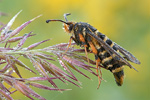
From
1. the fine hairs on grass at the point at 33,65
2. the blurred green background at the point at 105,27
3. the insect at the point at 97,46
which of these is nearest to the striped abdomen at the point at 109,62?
the insect at the point at 97,46

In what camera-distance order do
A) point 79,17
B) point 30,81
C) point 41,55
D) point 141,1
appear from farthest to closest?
1. point 141,1
2. point 79,17
3. point 41,55
4. point 30,81

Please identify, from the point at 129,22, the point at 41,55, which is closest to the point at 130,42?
the point at 129,22

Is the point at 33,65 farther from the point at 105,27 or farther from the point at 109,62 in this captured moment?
the point at 105,27

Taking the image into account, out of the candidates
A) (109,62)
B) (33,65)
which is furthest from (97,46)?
(33,65)

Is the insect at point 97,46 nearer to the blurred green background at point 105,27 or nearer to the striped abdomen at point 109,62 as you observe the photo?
the striped abdomen at point 109,62

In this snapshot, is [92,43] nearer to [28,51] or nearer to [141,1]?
[28,51]

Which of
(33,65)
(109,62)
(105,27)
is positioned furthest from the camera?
(105,27)

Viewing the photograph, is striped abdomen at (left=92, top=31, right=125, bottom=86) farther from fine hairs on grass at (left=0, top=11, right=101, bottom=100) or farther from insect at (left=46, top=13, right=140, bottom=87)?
fine hairs on grass at (left=0, top=11, right=101, bottom=100)

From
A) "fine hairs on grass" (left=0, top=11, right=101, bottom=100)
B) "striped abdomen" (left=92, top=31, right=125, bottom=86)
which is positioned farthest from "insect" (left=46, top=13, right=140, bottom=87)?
"fine hairs on grass" (left=0, top=11, right=101, bottom=100)
